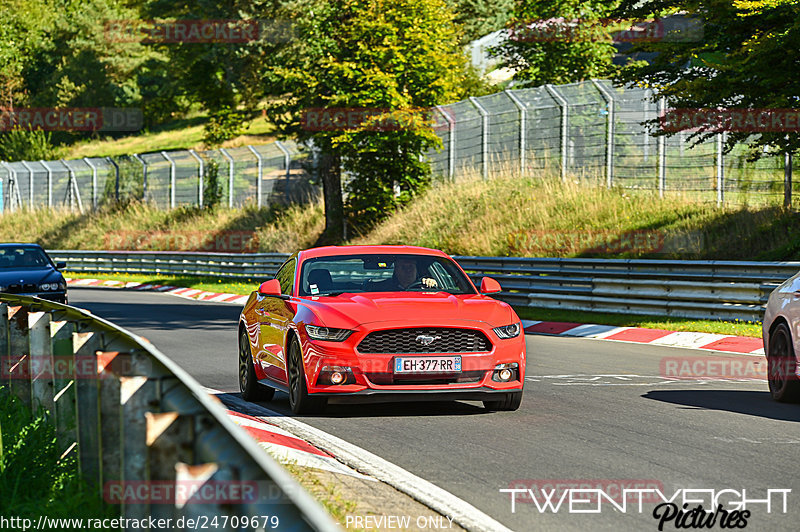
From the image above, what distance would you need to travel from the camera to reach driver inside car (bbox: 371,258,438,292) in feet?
35.9

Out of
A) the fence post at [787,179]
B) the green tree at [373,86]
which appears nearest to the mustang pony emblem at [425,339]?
the fence post at [787,179]

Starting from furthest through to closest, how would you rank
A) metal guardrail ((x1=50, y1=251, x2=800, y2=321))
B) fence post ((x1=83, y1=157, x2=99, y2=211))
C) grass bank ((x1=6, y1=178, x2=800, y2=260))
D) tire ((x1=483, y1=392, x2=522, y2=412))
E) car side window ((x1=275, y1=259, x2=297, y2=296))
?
fence post ((x1=83, y1=157, x2=99, y2=211))
grass bank ((x1=6, y1=178, x2=800, y2=260))
metal guardrail ((x1=50, y1=251, x2=800, y2=321))
car side window ((x1=275, y1=259, x2=297, y2=296))
tire ((x1=483, y1=392, x2=522, y2=412))

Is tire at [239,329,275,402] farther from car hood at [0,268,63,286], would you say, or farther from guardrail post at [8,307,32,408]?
car hood at [0,268,63,286]

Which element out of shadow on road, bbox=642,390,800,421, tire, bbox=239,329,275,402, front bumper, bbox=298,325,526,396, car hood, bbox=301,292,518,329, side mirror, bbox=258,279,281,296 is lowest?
shadow on road, bbox=642,390,800,421

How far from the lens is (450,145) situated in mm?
35188

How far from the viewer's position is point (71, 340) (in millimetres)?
6691

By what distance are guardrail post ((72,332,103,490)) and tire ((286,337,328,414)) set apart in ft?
12.5

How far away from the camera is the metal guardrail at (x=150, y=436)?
2994 millimetres

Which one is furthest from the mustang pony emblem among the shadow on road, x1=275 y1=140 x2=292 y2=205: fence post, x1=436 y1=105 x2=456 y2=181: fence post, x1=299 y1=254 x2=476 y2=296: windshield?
x1=275 y1=140 x2=292 y2=205: fence post

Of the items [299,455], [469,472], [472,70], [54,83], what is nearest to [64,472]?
[299,455]

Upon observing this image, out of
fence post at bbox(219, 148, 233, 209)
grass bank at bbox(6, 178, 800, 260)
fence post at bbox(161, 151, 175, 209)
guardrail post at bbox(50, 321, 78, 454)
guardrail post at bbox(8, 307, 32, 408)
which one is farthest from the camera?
fence post at bbox(161, 151, 175, 209)

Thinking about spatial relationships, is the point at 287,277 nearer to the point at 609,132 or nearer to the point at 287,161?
the point at 609,132

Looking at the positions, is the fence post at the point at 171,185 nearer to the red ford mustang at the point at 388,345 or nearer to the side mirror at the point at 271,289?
the side mirror at the point at 271,289

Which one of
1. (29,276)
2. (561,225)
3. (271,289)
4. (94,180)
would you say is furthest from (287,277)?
(94,180)
